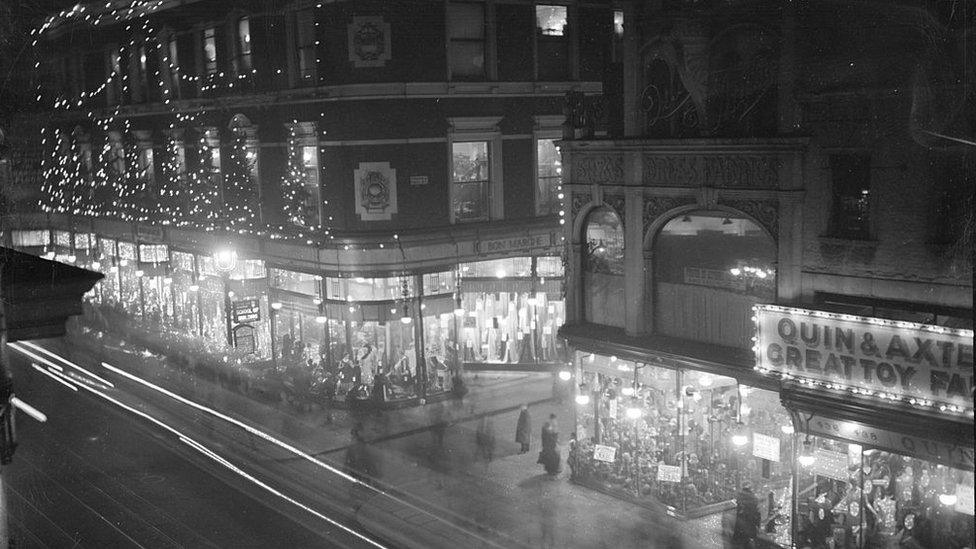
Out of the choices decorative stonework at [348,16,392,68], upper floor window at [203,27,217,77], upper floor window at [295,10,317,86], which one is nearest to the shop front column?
decorative stonework at [348,16,392,68]

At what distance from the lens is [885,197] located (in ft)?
52.8

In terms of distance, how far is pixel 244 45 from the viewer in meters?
33.6

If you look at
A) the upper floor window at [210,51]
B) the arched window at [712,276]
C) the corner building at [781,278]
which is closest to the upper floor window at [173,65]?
the upper floor window at [210,51]

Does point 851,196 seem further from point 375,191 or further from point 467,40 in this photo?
point 467,40

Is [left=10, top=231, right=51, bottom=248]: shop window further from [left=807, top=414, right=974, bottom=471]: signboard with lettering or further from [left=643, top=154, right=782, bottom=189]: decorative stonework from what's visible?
[left=807, top=414, right=974, bottom=471]: signboard with lettering

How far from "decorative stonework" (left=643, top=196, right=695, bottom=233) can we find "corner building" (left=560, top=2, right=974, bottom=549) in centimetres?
5

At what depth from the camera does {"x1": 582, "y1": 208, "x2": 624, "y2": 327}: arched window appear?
2133 centimetres

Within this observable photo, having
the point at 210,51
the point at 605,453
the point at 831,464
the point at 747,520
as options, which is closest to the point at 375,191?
the point at 210,51

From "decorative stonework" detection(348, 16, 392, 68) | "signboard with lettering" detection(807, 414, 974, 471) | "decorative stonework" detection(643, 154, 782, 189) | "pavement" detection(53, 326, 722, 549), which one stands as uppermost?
"decorative stonework" detection(348, 16, 392, 68)

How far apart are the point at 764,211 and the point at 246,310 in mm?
19610

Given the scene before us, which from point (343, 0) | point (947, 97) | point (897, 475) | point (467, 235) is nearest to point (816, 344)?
point (897, 475)

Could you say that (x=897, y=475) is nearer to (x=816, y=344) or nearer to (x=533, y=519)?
(x=816, y=344)

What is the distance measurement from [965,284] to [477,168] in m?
19.7

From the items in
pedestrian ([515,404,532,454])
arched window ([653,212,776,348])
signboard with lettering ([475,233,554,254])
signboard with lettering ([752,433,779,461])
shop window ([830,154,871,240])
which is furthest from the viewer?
signboard with lettering ([475,233,554,254])
